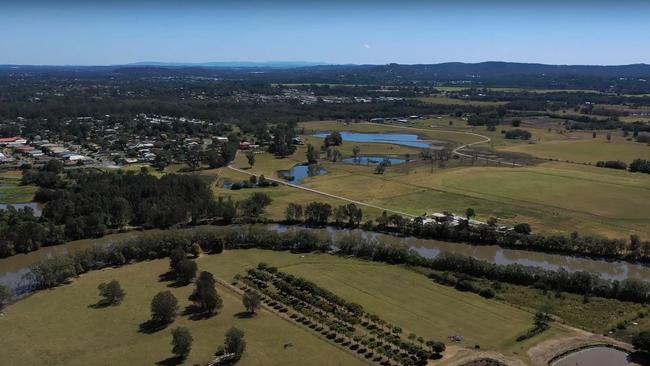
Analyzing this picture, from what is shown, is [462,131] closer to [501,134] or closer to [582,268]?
[501,134]

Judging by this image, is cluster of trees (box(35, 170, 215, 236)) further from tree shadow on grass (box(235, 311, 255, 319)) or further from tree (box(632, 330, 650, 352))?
tree (box(632, 330, 650, 352))

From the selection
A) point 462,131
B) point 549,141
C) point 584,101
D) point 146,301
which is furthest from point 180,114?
point 584,101

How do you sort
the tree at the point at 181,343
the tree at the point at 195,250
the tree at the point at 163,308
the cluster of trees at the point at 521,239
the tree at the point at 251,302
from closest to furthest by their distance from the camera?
the tree at the point at 181,343 < the tree at the point at 163,308 < the tree at the point at 251,302 < the tree at the point at 195,250 < the cluster of trees at the point at 521,239

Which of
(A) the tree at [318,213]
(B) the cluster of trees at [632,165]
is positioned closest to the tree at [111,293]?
(A) the tree at [318,213]

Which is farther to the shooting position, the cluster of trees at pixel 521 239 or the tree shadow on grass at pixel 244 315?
the cluster of trees at pixel 521 239

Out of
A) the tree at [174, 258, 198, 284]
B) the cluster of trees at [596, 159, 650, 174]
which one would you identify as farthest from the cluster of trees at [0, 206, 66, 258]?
the cluster of trees at [596, 159, 650, 174]

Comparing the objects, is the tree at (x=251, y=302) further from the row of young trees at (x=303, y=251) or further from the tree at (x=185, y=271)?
the row of young trees at (x=303, y=251)
